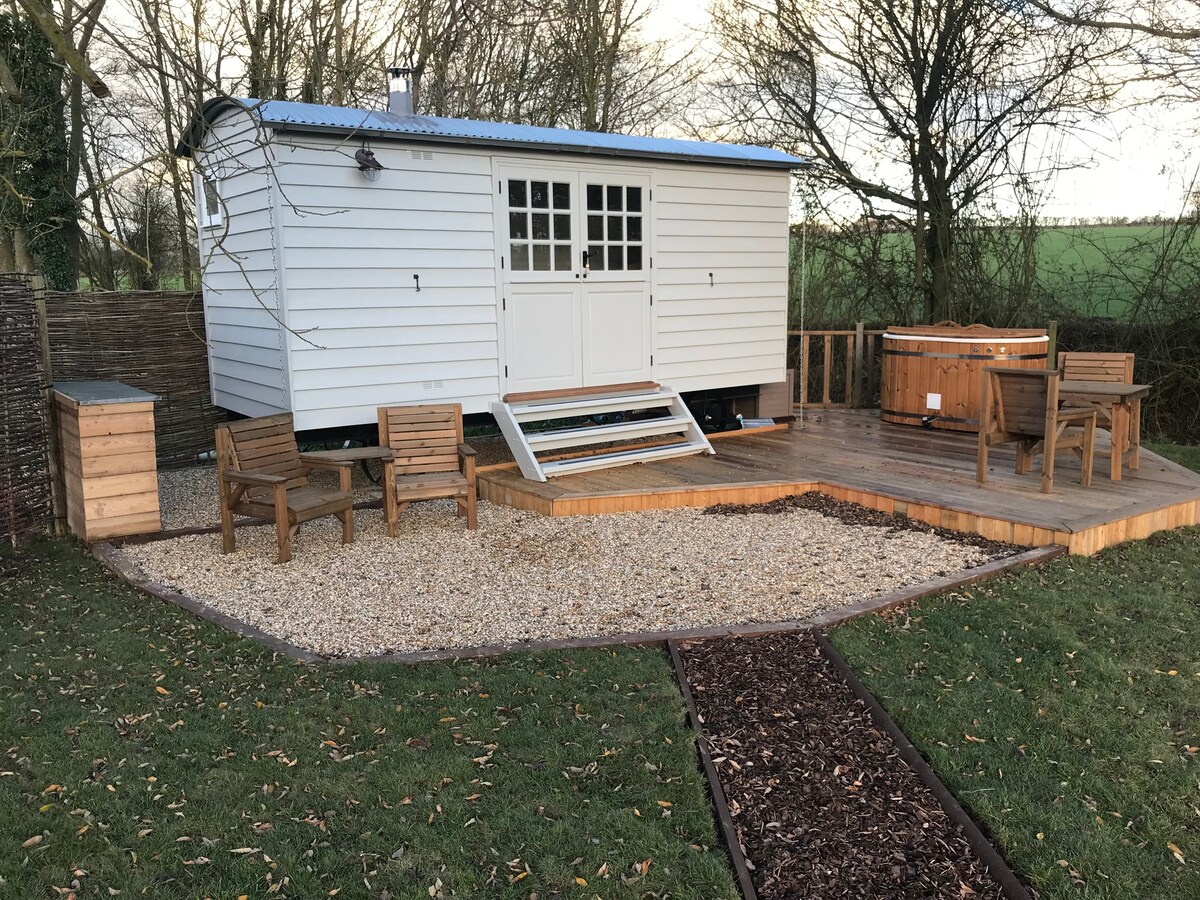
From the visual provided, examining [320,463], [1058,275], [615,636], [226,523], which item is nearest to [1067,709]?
[615,636]

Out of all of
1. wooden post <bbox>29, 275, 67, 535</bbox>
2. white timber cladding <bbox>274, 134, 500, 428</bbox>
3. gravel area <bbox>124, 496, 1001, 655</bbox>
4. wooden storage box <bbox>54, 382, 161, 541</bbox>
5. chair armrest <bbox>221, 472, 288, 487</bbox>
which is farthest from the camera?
white timber cladding <bbox>274, 134, 500, 428</bbox>

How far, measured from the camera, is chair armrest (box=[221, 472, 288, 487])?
17.8 feet

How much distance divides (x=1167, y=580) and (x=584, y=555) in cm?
313

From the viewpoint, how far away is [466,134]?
7051 mm

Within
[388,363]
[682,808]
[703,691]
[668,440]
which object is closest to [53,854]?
[682,808]

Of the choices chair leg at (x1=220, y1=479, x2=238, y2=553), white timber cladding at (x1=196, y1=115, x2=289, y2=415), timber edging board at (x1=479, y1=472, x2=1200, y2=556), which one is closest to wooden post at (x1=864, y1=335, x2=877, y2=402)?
timber edging board at (x1=479, y1=472, x2=1200, y2=556)

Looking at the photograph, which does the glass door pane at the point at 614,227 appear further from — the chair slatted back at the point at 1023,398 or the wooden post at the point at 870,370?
the wooden post at the point at 870,370

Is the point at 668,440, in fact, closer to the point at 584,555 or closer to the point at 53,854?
the point at 584,555

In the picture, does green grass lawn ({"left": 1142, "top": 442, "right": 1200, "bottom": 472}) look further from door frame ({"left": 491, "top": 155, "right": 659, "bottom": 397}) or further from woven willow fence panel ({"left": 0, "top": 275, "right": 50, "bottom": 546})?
woven willow fence panel ({"left": 0, "top": 275, "right": 50, "bottom": 546})

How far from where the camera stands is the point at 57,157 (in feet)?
32.0

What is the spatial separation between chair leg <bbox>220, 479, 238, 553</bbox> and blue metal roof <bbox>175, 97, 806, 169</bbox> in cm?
229

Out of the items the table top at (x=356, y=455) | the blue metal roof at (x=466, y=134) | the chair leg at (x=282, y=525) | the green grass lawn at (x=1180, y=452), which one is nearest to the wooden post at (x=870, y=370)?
the blue metal roof at (x=466, y=134)

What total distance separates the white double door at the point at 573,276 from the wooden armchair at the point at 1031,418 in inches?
119

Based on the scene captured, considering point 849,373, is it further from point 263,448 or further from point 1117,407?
point 263,448
